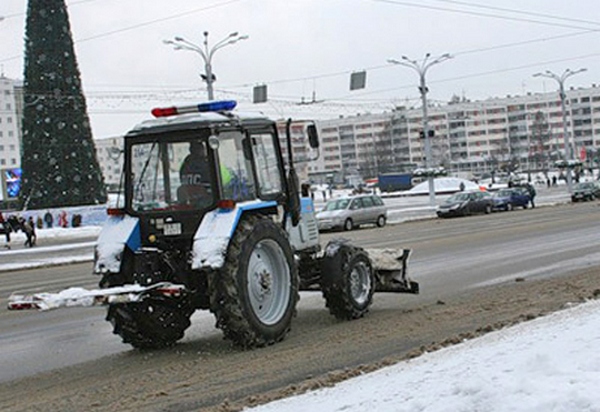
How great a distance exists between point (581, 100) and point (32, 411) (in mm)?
182036

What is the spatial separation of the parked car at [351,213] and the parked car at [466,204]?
6.50 metres

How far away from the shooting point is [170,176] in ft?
33.0

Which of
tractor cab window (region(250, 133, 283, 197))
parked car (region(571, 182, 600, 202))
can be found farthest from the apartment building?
tractor cab window (region(250, 133, 283, 197))

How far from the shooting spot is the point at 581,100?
178 m

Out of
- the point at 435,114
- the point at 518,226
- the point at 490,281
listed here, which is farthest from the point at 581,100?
the point at 490,281

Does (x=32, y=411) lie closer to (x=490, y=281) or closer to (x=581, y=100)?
(x=490, y=281)

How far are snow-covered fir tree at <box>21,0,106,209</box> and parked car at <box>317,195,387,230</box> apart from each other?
1806 centimetres

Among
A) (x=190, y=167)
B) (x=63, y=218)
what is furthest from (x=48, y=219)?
(x=190, y=167)

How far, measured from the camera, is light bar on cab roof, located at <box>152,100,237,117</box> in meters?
10.1

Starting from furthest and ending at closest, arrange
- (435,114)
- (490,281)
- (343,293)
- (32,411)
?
(435,114) < (490,281) < (343,293) < (32,411)

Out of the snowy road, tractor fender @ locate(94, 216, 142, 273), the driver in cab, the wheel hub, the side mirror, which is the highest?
the side mirror

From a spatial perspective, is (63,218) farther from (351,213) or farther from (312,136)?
(312,136)

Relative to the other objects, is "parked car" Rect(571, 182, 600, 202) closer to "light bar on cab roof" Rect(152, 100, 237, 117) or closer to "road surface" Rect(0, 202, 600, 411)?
"road surface" Rect(0, 202, 600, 411)

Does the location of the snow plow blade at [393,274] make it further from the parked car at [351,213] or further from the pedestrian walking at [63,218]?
the pedestrian walking at [63,218]
